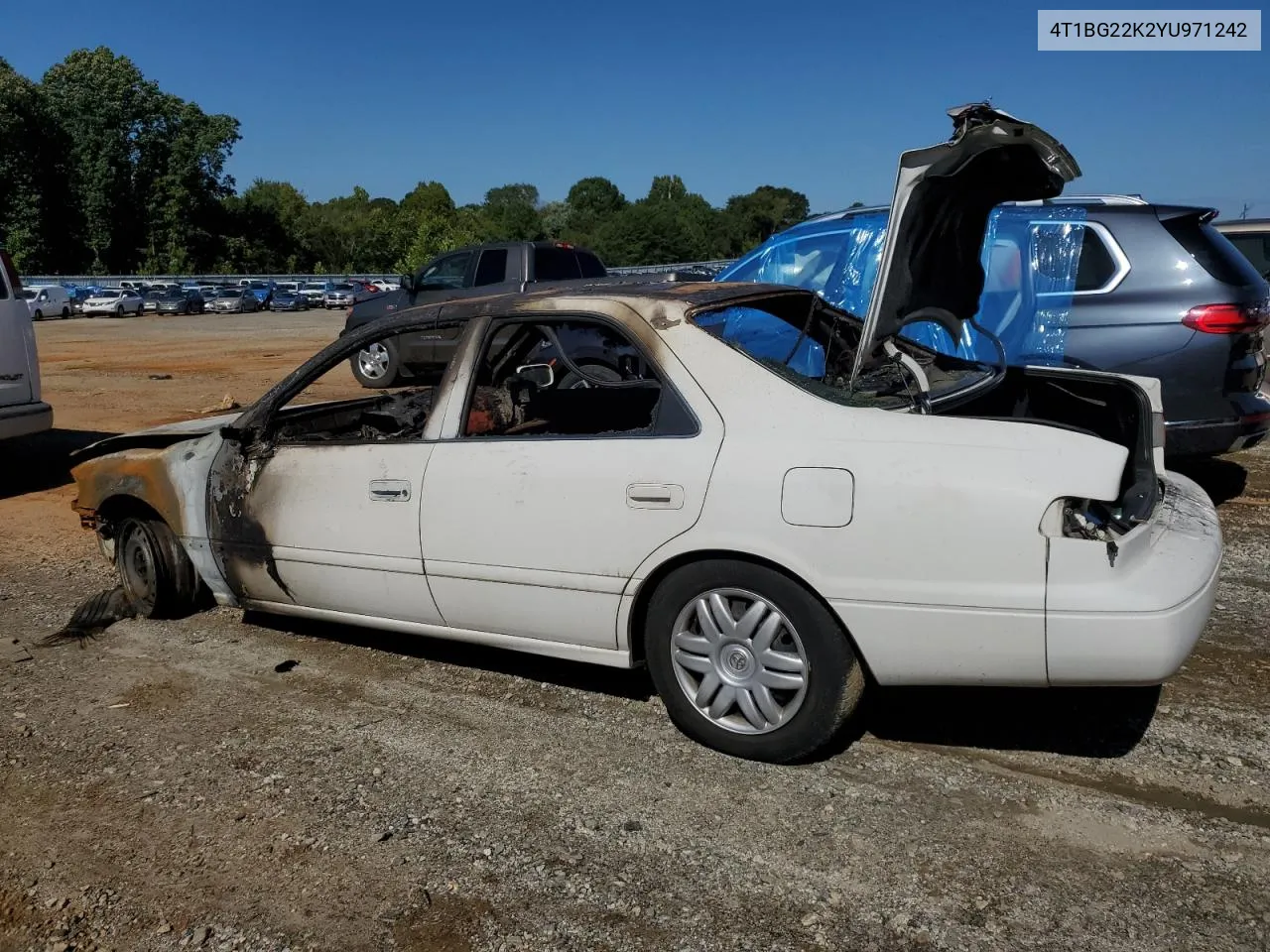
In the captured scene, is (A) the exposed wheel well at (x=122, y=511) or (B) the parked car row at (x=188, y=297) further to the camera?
(B) the parked car row at (x=188, y=297)

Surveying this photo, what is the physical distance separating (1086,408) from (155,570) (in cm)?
416

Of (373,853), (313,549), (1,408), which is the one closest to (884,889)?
(373,853)

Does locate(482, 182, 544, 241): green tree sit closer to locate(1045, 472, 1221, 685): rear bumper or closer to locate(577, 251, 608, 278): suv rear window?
locate(577, 251, 608, 278): suv rear window

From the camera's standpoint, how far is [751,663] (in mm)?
Answer: 3404

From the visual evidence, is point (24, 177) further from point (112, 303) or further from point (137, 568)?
point (137, 568)

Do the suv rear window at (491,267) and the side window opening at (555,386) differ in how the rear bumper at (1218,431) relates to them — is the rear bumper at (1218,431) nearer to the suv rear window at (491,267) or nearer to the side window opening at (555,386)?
the side window opening at (555,386)

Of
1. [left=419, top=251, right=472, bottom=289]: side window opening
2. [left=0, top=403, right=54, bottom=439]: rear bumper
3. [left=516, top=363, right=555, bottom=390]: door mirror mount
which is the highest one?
[left=419, top=251, right=472, bottom=289]: side window opening

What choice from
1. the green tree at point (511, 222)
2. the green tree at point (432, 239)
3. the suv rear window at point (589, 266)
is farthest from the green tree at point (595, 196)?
the suv rear window at point (589, 266)

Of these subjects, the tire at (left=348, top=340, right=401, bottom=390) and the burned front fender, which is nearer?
the burned front fender

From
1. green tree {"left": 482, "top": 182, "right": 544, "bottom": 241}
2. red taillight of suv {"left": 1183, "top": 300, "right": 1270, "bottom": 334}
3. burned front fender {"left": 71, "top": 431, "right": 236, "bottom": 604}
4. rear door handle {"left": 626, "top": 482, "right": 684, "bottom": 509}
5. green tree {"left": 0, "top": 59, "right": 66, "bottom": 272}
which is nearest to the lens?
rear door handle {"left": 626, "top": 482, "right": 684, "bottom": 509}

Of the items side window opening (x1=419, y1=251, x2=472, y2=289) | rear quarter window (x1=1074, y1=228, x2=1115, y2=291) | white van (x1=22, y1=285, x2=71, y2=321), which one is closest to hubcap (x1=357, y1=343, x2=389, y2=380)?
side window opening (x1=419, y1=251, x2=472, y2=289)

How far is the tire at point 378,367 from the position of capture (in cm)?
1269

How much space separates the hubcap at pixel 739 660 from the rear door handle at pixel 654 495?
0.32 m

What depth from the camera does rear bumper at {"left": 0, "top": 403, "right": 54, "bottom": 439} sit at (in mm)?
8070
